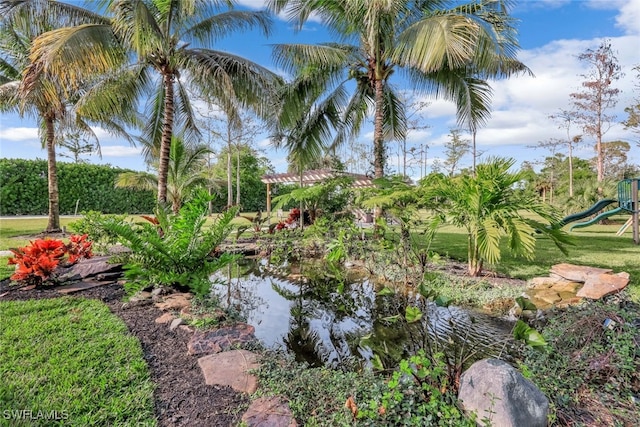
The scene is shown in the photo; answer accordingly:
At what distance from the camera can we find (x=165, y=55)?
6535 mm

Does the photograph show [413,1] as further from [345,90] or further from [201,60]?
[201,60]

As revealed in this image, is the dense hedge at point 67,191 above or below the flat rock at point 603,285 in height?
above

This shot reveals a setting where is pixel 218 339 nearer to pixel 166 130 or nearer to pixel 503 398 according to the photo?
pixel 503 398

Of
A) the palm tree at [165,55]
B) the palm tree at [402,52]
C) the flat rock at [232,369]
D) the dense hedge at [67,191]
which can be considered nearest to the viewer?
the flat rock at [232,369]

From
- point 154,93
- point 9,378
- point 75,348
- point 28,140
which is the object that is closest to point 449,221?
point 75,348

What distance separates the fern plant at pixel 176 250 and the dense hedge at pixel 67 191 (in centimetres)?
957

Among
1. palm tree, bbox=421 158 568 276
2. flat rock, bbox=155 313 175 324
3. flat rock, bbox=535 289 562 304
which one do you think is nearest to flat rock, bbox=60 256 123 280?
flat rock, bbox=155 313 175 324

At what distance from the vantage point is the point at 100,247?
617 centimetres

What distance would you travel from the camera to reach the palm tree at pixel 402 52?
5523 millimetres

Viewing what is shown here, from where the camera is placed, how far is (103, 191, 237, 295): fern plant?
11.9 ft

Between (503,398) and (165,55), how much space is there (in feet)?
25.0

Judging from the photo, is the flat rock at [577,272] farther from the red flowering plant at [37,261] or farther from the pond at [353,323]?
the red flowering plant at [37,261]

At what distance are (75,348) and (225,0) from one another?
22.7ft

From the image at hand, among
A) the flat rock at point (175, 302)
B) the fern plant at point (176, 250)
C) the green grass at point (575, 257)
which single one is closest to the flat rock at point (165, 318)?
the flat rock at point (175, 302)
